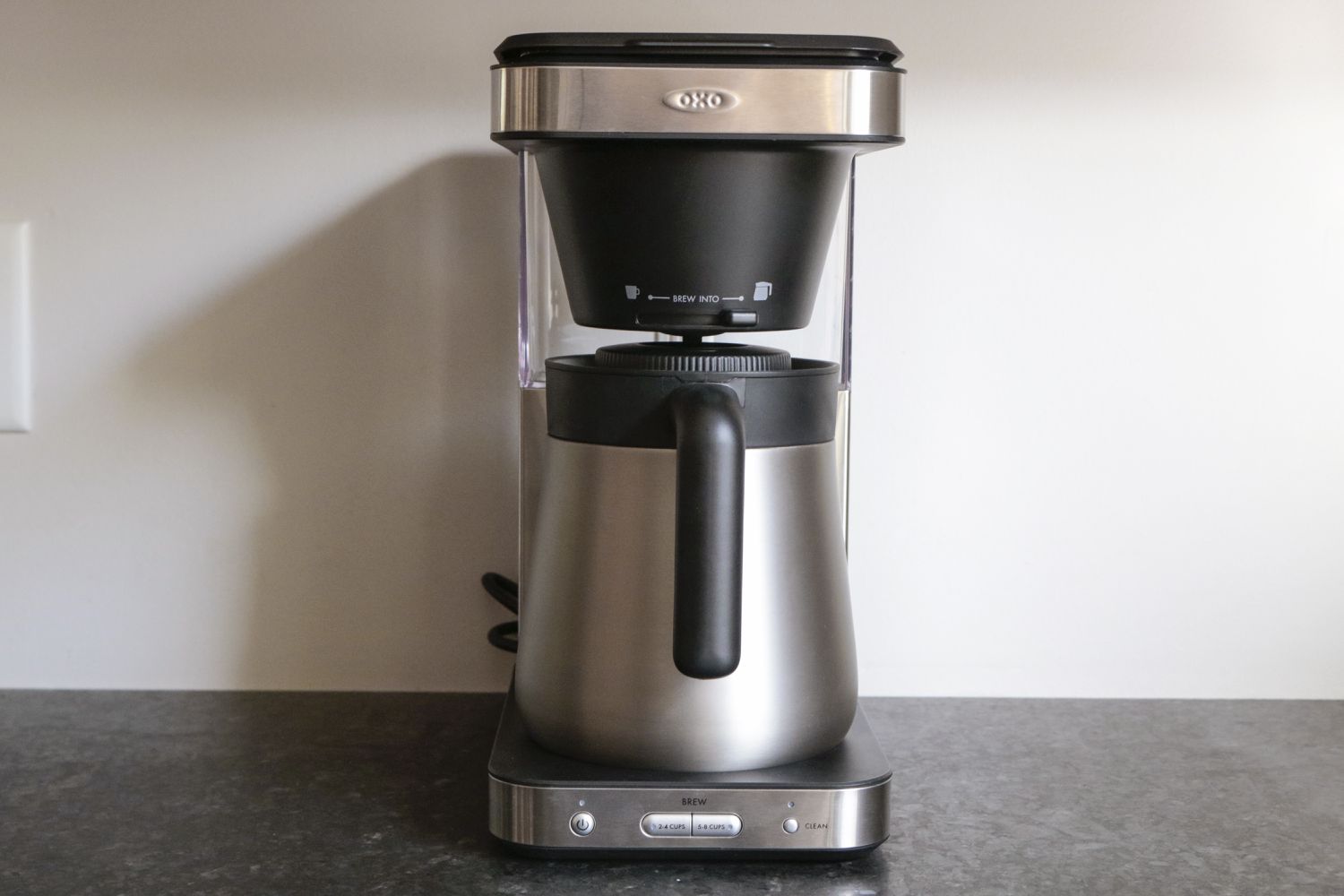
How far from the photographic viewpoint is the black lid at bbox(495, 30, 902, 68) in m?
0.62

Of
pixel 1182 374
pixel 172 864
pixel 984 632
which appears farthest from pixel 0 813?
pixel 1182 374

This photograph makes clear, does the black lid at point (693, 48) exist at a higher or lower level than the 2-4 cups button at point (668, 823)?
higher

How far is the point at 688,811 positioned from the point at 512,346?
40 cm

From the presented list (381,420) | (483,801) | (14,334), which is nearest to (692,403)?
(483,801)

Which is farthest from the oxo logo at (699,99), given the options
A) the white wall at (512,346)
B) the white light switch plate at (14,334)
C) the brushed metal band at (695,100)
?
the white light switch plate at (14,334)

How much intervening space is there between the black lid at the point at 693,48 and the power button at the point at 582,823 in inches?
14.6

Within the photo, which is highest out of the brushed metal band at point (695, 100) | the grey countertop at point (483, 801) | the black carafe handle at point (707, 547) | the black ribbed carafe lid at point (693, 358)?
the brushed metal band at point (695, 100)

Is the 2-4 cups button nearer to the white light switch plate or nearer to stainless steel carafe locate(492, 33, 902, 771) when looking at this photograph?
stainless steel carafe locate(492, 33, 902, 771)

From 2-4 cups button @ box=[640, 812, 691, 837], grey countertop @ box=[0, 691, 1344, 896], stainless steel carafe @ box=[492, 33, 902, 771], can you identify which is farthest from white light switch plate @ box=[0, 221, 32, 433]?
2-4 cups button @ box=[640, 812, 691, 837]

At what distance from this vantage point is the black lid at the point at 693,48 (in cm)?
62

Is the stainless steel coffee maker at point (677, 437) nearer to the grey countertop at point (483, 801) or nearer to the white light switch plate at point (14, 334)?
the grey countertop at point (483, 801)

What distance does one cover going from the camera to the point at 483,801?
0.76 meters

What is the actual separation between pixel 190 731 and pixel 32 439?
25 cm

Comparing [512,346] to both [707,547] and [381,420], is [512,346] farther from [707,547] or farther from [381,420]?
[707,547]
